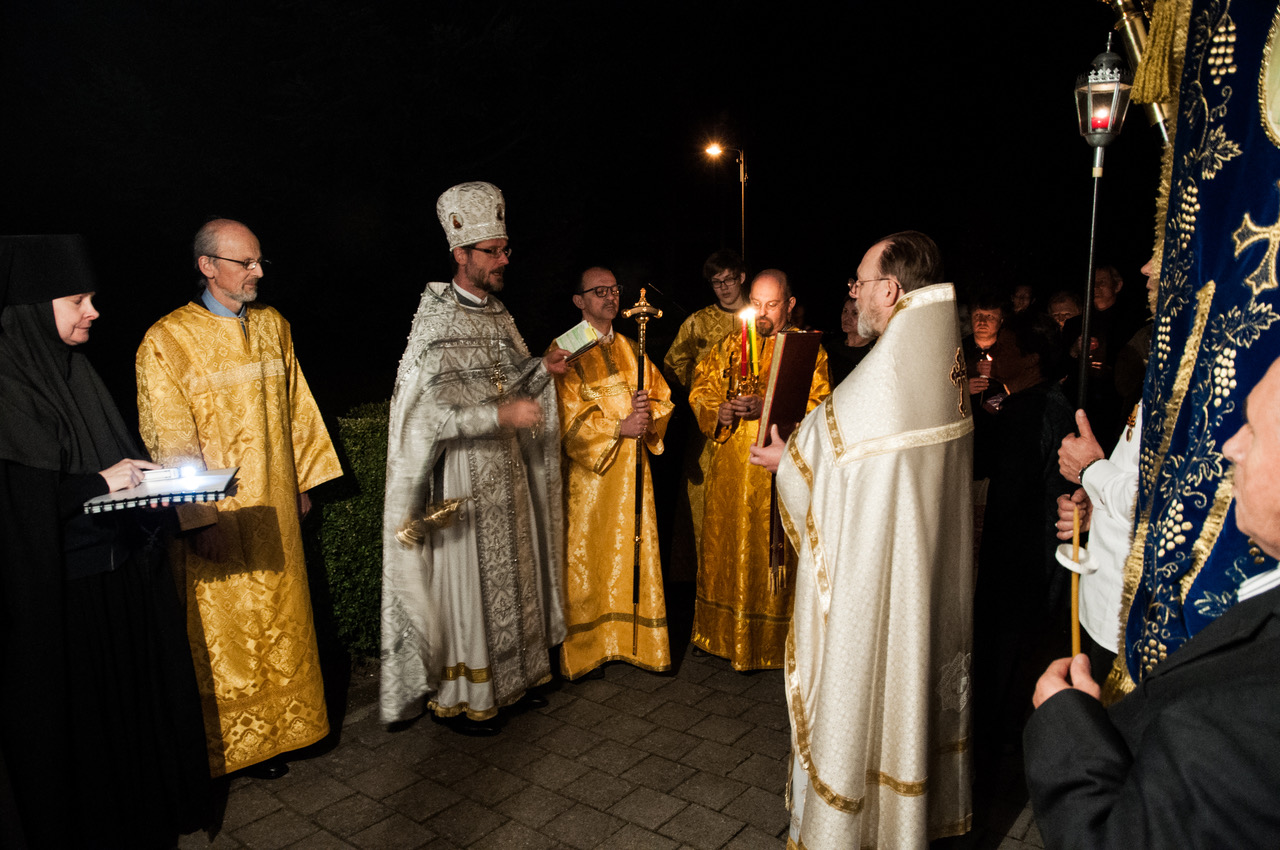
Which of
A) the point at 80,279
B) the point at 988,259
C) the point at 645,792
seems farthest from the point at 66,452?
the point at 988,259

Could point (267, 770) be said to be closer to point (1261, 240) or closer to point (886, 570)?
point (886, 570)

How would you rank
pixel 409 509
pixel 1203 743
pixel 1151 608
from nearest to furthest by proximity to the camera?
pixel 1203 743
pixel 1151 608
pixel 409 509

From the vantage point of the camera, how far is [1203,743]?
42.0 inches

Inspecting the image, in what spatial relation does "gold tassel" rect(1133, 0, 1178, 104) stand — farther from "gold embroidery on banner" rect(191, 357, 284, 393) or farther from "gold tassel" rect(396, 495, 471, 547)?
"gold embroidery on banner" rect(191, 357, 284, 393)

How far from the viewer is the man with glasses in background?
3996 millimetres

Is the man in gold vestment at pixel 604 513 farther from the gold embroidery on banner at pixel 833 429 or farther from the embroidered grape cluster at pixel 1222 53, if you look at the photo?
the embroidered grape cluster at pixel 1222 53

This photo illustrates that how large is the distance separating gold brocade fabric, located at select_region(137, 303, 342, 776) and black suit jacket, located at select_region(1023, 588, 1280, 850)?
3431 mm

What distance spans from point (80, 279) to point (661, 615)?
133 inches

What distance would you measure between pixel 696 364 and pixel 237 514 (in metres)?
3.15

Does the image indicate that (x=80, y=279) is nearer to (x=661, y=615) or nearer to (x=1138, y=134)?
(x=661, y=615)

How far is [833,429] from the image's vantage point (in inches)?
Answer: 111

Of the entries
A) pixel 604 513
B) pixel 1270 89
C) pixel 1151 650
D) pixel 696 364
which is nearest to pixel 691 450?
pixel 696 364

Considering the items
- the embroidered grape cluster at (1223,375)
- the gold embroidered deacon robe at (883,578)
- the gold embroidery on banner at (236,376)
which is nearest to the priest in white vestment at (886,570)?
the gold embroidered deacon robe at (883,578)

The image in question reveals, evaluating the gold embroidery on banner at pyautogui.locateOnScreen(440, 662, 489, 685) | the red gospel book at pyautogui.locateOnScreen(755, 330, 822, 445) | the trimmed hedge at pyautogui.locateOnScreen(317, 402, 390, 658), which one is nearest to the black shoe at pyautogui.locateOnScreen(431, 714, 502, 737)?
the gold embroidery on banner at pyautogui.locateOnScreen(440, 662, 489, 685)
